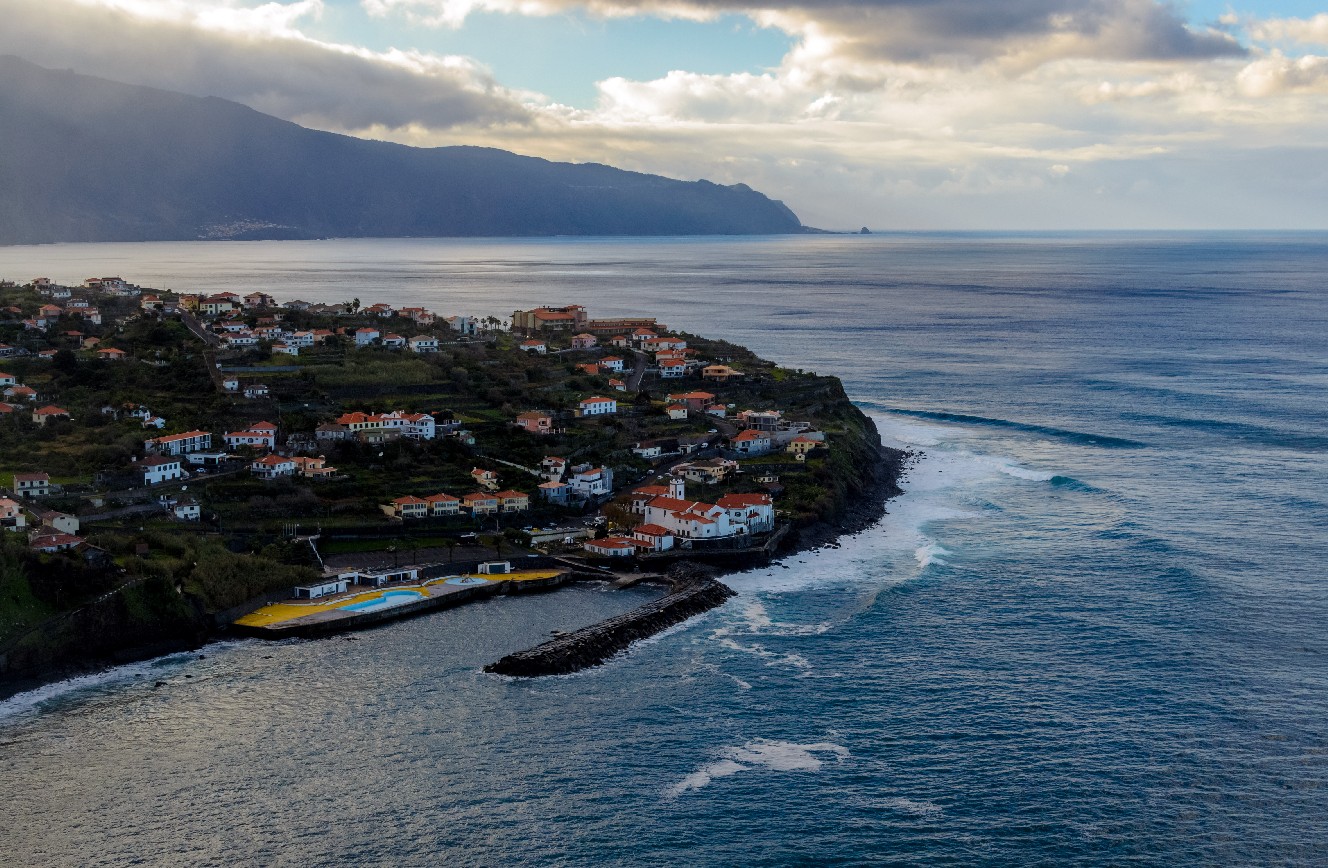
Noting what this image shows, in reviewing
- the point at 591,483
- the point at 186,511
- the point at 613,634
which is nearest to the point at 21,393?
the point at 186,511

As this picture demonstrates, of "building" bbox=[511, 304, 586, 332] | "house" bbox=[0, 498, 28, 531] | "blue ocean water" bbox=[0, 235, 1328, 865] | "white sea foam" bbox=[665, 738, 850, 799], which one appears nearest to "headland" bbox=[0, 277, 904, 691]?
"house" bbox=[0, 498, 28, 531]

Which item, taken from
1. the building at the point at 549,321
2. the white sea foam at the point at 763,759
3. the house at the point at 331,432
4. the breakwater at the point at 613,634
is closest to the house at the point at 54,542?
the breakwater at the point at 613,634

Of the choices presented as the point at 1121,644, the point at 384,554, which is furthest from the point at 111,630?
the point at 1121,644

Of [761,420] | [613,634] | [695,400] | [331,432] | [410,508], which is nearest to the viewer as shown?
[613,634]

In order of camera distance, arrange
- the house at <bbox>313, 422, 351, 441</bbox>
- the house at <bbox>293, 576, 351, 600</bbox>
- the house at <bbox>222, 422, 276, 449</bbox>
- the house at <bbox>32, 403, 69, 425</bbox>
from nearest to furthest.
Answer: the house at <bbox>293, 576, 351, 600</bbox> < the house at <bbox>222, 422, 276, 449</bbox> < the house at <bbox>32, 403, 69, 425</bbox> < the house at <bbox>313, 422, 351, 441</bbox>

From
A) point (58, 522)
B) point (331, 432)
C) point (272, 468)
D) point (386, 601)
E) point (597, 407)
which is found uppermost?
point (597, 407)

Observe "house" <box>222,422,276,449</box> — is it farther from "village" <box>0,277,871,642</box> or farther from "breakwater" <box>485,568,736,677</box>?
"breakwater" <box>485,568,736,677</box>

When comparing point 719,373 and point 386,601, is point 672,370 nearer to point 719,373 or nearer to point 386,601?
A: point 719,373

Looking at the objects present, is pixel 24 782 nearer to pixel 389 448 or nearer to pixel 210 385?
pixel 389 448
